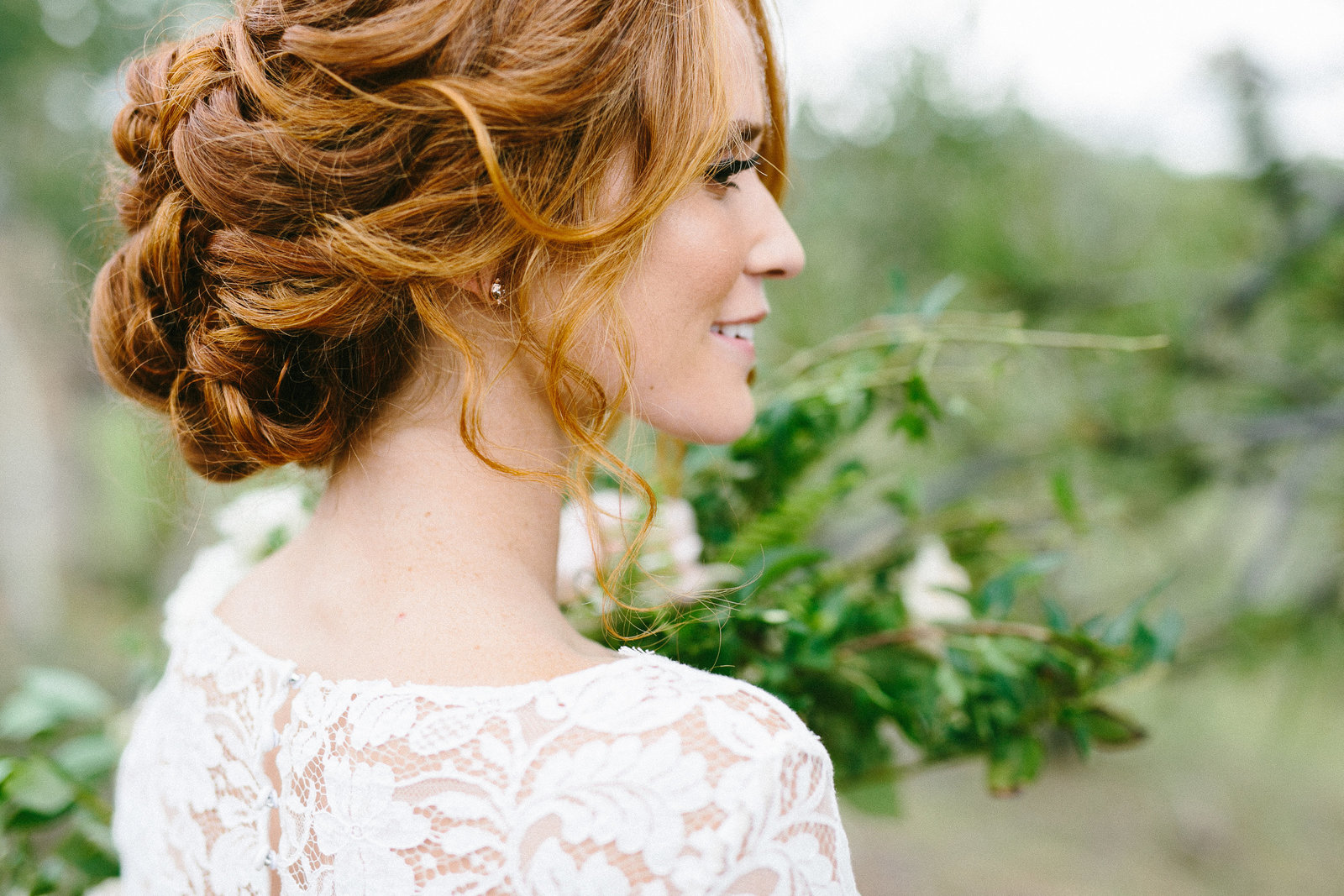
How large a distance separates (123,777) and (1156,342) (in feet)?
3.34

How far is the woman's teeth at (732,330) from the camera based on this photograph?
0.72 m

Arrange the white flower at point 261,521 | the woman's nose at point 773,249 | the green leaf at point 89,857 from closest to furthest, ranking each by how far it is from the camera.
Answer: the woman's nose at point 773,249 < the green leaf at point 89,857 < the white flower at point 261,521

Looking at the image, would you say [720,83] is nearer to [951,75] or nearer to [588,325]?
[588,325]

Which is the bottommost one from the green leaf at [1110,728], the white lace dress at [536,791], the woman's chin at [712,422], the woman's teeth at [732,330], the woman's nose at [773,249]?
the green leaf at [1110,728]

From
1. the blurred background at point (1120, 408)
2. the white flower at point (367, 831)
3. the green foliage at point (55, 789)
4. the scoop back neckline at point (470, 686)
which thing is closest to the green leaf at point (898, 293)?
the blurred background at point (1120, 408)

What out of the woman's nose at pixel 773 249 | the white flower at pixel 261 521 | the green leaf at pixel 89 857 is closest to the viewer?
the woman's nose at pixel 773 249

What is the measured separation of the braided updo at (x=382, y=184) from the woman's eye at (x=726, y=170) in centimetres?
3

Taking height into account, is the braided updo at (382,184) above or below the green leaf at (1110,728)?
above

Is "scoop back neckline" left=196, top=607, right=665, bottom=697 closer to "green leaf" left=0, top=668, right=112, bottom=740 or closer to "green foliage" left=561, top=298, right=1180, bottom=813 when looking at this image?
"green foliage" left=561, top=298, right=1180, bottom=813

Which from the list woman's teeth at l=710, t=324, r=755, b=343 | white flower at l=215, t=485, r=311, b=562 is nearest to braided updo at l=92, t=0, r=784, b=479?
woman's teeth at l=710, t=324, r=755, b=343

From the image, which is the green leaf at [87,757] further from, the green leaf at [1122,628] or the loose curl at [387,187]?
the green leaf at [1122,628]

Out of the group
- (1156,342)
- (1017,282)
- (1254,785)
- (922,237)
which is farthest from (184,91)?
(1254,785)

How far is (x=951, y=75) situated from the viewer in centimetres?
162

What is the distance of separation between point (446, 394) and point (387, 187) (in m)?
0.15
